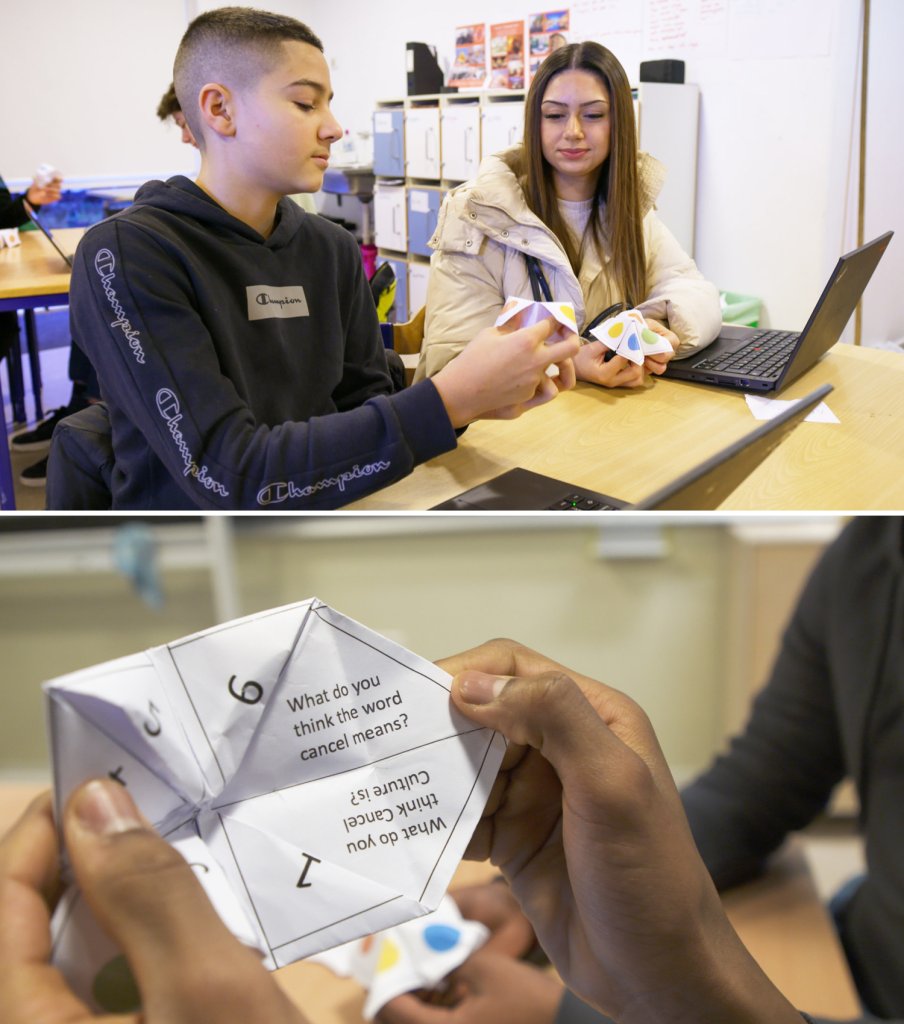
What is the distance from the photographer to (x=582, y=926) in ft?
1.08

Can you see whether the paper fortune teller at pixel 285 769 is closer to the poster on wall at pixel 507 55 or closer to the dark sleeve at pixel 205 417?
the dark sleeve at pixel 205 417

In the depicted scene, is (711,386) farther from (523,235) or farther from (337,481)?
(337,481)

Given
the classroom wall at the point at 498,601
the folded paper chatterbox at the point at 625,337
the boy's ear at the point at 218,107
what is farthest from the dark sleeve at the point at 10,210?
the classroom wall at the point at 498,601

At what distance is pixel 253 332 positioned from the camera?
118 cm

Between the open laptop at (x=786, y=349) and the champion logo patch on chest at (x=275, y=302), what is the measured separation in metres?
0.58

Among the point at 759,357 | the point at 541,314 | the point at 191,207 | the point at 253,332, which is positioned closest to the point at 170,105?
the point at 191,207

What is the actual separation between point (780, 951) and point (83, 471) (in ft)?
3.48

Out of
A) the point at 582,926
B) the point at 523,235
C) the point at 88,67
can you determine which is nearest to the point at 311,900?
the point at 582,926

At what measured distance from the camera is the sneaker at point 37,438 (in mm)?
3074

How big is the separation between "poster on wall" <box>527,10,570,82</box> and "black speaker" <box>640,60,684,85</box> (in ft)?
1.12

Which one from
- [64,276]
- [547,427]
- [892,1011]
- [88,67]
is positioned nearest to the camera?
[892,1011]

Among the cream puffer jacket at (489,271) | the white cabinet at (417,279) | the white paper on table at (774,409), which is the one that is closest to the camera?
the white paper on table at (774,409)

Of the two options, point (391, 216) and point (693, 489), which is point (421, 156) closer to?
point (391, 216)

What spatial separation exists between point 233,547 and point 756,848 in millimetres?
214
